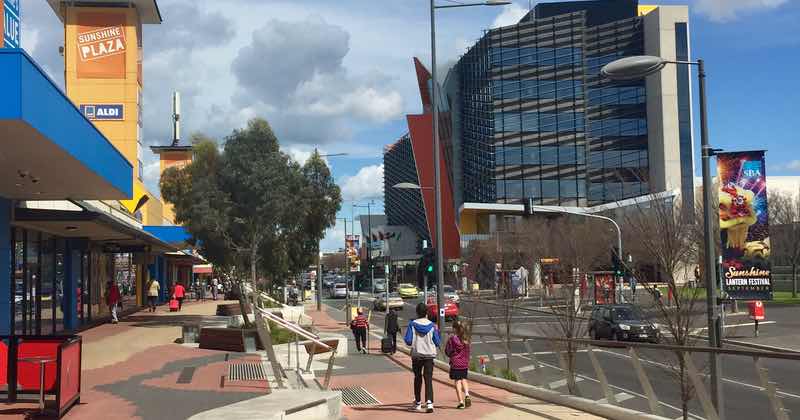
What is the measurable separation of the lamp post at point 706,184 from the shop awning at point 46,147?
25.3 feet

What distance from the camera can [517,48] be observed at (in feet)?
287

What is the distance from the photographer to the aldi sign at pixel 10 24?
17.3 m

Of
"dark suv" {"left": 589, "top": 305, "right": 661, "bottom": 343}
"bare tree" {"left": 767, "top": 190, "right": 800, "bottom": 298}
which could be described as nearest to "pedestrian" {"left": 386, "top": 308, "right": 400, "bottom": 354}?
"dark suv" {"left": 589, "top": 305, "right": 661, "bottom": 343}

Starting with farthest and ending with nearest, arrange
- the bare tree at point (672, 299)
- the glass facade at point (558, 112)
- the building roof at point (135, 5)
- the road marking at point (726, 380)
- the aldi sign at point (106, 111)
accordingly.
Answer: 1. the glass facade at point (558, 112)
2. the building roof at point (135, 5)
3. the aldi sign at point (106, 111)
4. the bare tree at point (672, 299)
5. the road marking at point (726, 380)

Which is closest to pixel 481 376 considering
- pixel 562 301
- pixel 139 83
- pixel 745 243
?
pixel 562 301

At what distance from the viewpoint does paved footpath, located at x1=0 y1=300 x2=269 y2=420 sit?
1149 cm

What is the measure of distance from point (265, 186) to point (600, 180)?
65714 mm

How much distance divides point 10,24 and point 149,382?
873 centimetres

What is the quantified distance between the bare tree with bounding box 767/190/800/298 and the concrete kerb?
141 ft

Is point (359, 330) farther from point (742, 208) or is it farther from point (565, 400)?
point (742, 208)

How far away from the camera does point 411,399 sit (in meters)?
13.7

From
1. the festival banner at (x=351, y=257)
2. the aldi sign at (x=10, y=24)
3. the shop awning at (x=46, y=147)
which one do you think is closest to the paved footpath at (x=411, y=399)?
the shop awning at (x=46, y=147)

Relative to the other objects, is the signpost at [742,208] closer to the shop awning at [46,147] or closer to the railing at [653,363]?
the railing at [653,363]

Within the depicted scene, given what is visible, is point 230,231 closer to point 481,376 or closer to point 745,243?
point 481,376
